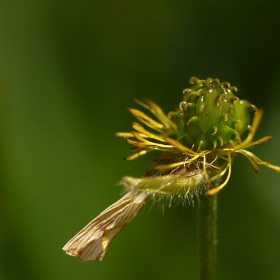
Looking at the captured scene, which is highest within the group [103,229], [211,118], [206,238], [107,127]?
[107,127]

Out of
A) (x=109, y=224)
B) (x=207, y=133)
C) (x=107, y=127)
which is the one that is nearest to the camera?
(x=109, y=224)

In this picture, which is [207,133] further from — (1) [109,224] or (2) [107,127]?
(2) [107,127]

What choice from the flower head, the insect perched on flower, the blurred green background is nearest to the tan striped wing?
the insect perched on flower

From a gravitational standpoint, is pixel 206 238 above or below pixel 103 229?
below

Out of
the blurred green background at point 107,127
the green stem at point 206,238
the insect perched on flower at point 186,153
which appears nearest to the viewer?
the insect perched on flower at point 186,153

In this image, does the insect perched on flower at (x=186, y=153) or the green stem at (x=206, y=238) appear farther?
the green stem at (x=206, y=238)

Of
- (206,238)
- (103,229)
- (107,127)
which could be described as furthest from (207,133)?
(107,127)

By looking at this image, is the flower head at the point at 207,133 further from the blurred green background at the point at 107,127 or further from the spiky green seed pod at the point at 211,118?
the blurred green background at the point at 107,127

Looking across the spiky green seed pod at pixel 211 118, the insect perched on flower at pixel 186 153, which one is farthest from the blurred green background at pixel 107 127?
the spiky green seed pod at pixel 211 118

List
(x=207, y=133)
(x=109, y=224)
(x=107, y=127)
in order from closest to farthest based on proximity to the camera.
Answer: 1. (x=109, y=224)
2. (x=207, y=133)
3. (x=107, y=127)

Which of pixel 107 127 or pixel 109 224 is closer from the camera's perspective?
pixel 109 224
